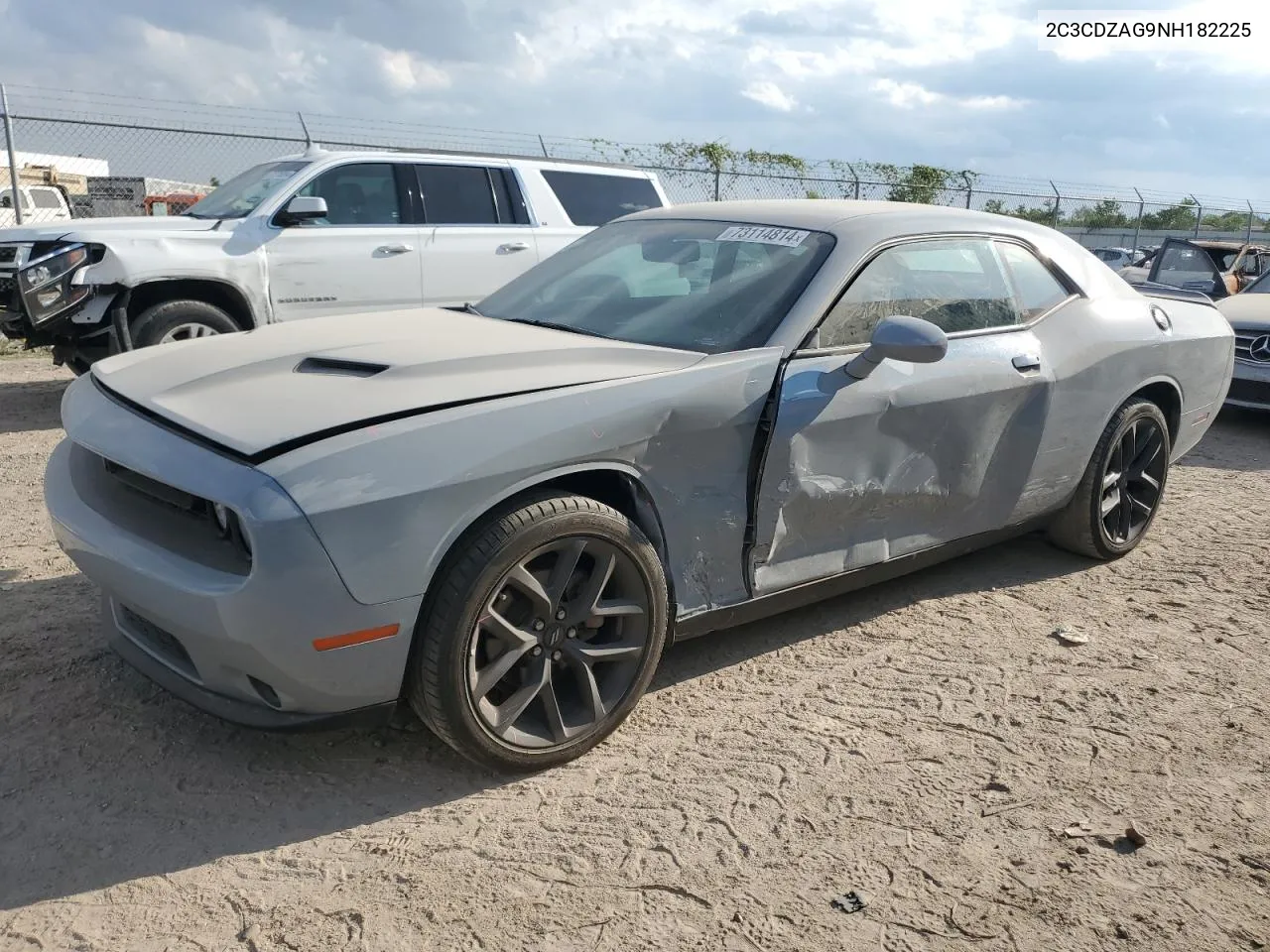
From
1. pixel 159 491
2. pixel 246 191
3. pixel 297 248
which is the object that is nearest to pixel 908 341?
pixel 159 491

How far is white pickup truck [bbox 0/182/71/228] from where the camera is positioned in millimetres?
13828

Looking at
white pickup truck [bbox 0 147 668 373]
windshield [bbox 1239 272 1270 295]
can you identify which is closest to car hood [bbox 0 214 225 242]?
white pickup truck [bbox 0 147 668 373]

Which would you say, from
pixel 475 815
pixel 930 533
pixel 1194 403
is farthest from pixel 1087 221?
pixel 475 815

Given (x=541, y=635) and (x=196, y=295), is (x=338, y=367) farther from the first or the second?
(x=196, y=295)

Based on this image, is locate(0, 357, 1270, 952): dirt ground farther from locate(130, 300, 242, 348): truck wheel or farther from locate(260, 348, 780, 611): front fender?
locate(130, 300, 242, 348): truck wheel

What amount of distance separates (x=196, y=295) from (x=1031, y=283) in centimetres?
549

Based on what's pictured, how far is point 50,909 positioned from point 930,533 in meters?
2.96

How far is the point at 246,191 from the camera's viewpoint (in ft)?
26.0

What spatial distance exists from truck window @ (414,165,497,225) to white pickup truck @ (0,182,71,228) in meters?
8.21

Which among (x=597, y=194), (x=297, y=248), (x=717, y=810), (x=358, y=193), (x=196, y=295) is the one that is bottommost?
(x=717, y=810)

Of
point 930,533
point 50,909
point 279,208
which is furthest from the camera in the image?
point 279,208

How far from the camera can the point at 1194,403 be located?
5.13m

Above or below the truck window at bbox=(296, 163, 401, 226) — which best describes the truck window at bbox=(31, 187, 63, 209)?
below

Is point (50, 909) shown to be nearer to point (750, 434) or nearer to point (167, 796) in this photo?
point (167, 796)
